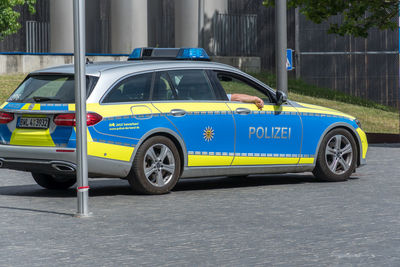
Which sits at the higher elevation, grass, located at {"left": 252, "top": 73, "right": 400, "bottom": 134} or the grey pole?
the grey pole

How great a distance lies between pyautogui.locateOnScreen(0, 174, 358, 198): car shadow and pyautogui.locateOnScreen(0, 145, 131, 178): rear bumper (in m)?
0.66

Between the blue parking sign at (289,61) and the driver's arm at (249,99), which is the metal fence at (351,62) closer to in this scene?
the blue parking sign at (289,61)

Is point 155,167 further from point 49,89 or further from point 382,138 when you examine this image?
point 382,138

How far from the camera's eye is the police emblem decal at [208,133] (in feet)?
37.6

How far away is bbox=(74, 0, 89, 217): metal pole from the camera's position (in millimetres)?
9219

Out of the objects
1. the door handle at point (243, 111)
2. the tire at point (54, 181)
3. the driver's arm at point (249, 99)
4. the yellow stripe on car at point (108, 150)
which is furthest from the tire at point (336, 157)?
the tire at point (54, 181)

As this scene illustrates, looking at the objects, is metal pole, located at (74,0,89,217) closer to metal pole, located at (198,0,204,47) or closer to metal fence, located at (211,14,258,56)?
metal pole, located at (198,0,204,47)

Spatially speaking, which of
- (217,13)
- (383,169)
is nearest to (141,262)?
(383,169)

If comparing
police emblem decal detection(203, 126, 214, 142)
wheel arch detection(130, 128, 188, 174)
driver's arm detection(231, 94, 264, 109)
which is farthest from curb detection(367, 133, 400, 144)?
wheel arch detection(130, 128, 188, 174)

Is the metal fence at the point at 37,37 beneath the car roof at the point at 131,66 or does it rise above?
above

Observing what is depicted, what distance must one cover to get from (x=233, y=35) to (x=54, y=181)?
27.6 meters

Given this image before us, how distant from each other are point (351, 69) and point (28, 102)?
32568mm

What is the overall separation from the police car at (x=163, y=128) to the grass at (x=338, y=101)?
1679 centimetres

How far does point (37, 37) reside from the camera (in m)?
37.8
